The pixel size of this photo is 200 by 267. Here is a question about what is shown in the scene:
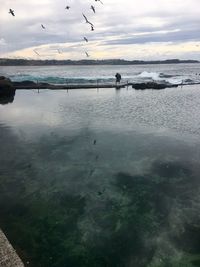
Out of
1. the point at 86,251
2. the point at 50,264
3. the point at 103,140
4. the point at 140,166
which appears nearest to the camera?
the point at 50,264

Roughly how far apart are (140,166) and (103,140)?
17.8 ft

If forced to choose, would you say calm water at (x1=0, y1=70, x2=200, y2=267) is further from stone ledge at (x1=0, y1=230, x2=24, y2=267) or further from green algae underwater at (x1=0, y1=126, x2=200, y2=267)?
stone ledge at (x1=0, y1=230, x2=24, y2=267)

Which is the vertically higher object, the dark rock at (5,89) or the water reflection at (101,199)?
the water reflection at (101,199)

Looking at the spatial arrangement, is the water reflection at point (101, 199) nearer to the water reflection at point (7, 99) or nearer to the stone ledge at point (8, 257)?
the stone ledge at point (8, 257)

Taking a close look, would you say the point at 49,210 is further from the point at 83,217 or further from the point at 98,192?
the point at 98,192

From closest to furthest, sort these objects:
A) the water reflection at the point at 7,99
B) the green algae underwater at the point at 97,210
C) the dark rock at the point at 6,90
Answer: the green algae underwater at the point at 97,210, the water reflection at the point at 7,99, the dark rock at the point at 6,90

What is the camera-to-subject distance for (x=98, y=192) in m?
15.8

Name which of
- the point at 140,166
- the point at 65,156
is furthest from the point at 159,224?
the point at 65,156

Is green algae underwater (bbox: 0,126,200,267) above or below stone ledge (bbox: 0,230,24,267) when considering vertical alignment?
below

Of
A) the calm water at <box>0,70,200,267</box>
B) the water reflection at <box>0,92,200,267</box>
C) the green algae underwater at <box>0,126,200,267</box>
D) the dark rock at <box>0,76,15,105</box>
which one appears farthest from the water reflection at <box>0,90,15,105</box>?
the green algae underwater at <box>0,126,200,267</box>

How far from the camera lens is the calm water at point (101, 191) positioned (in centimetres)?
1155

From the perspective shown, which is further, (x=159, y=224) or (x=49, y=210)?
(x=49, y=210)

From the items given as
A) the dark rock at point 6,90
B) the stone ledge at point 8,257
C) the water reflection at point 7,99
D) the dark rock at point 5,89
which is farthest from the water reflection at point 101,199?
the dark rock at point 5,89

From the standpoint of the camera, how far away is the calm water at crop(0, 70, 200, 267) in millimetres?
11555
